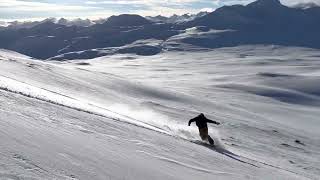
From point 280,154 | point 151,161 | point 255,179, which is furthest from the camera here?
point 280,154

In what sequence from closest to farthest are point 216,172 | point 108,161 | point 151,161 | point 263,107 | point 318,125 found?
1. point 108,161
2. point 151,161
3. point 216,172
4. point 318,125
5. point 263,107

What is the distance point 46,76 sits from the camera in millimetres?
41969

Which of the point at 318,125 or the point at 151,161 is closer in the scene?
the point at 151,161

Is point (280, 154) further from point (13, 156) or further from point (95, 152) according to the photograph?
point (13, 156)

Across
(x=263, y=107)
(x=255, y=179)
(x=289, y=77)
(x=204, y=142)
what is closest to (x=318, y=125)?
(x=263, y=107)

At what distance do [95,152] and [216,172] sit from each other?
4258 millimetres

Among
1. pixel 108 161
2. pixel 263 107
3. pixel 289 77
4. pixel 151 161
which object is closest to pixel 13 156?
pixel 108 161

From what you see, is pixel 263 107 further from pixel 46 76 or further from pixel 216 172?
pixel 216 172

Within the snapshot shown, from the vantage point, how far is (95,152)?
41.8ft

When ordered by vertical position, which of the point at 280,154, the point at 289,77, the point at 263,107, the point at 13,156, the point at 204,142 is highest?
the point at 13,156

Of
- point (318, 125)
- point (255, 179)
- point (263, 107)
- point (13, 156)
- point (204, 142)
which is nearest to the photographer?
point (13, 156)

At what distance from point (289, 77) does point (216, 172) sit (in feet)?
433

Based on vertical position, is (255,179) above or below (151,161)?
below

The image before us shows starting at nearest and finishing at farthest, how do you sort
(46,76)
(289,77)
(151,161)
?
(151,161)
(46,76)
(289,77)
